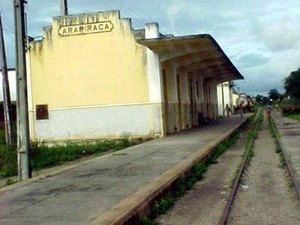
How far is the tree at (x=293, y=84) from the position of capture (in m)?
92.9

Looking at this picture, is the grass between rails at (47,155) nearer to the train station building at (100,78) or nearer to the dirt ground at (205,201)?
the train station building at (100,78)

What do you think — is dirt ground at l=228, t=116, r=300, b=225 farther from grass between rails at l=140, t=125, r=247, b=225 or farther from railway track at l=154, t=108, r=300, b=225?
grass between rails at l=140, t=125, r=247, b=225

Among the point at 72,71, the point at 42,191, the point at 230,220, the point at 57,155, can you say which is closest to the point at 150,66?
the point at 72,71

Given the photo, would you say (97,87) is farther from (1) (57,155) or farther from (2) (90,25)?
(1) (57,155)

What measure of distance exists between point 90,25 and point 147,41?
4.17 meters

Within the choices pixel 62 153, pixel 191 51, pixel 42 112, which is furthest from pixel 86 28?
pixel 62 153

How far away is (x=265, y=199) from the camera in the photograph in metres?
10.1

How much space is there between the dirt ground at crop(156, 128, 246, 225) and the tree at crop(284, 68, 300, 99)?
80022mm

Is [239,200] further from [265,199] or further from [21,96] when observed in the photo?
[21,96]

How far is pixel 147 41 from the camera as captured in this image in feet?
82.6

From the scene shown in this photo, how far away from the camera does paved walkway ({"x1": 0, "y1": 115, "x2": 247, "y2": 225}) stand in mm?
7812

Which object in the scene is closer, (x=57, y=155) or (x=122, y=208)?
(x=122, y=208)

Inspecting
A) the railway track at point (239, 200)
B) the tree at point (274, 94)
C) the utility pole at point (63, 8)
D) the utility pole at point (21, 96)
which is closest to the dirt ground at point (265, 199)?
the railway track at point (239, 200)

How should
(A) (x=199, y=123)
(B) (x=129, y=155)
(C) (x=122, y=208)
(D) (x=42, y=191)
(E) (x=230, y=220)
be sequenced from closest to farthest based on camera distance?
(C) (x=122, y=208), (E) (x=230, y=220), (D) (x=42, y=191), (B) (x=129, y=155), (A) (x=199, y=123)
